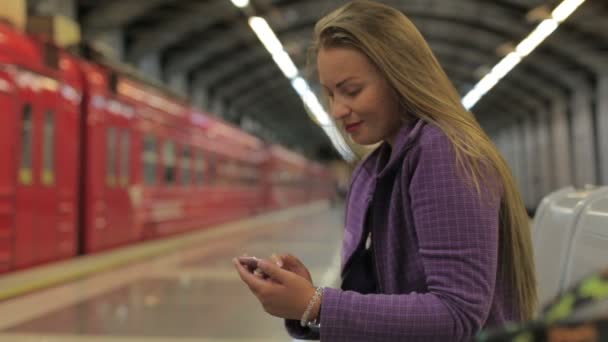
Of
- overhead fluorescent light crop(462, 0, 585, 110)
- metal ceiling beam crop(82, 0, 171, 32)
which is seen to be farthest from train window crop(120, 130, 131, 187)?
Result: metal ceiling beam crop(82, 0, 171, 32)

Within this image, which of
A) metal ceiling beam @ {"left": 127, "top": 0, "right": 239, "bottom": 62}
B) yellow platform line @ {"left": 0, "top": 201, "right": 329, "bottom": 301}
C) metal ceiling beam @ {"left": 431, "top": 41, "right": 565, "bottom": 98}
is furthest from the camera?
metal ceiling beam @ {"left": 431, "top": 41, "right": 565, "bottom": 98}

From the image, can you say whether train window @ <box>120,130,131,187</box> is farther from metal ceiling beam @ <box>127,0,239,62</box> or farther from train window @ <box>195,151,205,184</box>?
metal ceiling beam @ <box>127,0,239,62</box>

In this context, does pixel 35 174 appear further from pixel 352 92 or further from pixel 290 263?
pixel 352 92

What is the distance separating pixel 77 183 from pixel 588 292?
9.91m

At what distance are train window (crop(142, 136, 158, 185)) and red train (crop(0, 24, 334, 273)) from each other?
0.02 metres

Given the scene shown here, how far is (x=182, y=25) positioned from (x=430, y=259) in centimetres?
2309

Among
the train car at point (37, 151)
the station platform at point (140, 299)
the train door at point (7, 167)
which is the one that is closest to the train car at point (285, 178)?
the station platform at point (140, 299)

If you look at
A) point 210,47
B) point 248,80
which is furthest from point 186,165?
point 248,80

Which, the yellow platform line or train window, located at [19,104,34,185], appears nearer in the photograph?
the yellow platform line

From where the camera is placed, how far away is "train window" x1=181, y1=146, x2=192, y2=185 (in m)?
15.8

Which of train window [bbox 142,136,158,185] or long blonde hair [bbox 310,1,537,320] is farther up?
train window [bbox 142,136,158,185]

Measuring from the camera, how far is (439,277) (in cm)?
128

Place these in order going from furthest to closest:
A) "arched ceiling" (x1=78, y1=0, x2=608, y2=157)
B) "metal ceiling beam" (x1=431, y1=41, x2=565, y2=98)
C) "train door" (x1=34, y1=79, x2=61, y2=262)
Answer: "metal ceiling beam" (x1=431, y1=41, x2=565, y2=98) < "arched ceiling" (x1=78, y1=0, x2=608, y2=157) < "train door" (x1=34, y1=79, x2=61, y2=262)

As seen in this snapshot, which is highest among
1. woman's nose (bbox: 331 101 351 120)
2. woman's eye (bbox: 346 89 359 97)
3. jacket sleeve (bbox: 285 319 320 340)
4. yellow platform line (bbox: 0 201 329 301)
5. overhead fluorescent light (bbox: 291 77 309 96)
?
overhead fluorescent light (bbox: 291 77 309 96)
